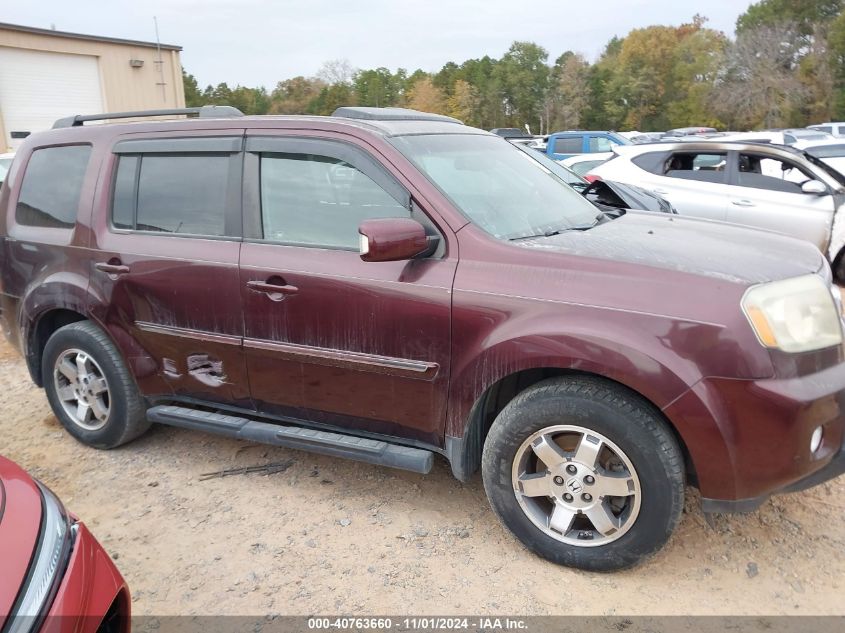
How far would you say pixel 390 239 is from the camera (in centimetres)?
272

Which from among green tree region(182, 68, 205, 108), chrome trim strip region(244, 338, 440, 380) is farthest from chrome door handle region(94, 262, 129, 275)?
green tree region(182, 68, 205, 108)

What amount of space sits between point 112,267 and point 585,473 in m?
2.75

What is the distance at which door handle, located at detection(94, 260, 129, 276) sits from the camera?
11.9 ft

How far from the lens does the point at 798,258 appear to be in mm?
2887

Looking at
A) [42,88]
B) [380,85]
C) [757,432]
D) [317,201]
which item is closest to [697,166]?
[317,201]

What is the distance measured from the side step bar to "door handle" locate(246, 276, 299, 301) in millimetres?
706

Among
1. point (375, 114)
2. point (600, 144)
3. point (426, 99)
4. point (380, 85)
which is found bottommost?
point (600, 144)

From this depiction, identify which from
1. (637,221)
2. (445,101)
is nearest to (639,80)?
(445,101)

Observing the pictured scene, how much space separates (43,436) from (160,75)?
2559 centimetres

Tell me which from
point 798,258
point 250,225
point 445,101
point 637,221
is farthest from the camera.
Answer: point 445,101

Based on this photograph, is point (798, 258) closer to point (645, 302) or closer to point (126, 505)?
point (645, 302)

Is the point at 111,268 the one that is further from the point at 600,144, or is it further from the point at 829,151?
the point at 600,144

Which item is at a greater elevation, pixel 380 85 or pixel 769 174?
pixel 380 85

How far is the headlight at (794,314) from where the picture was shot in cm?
241
